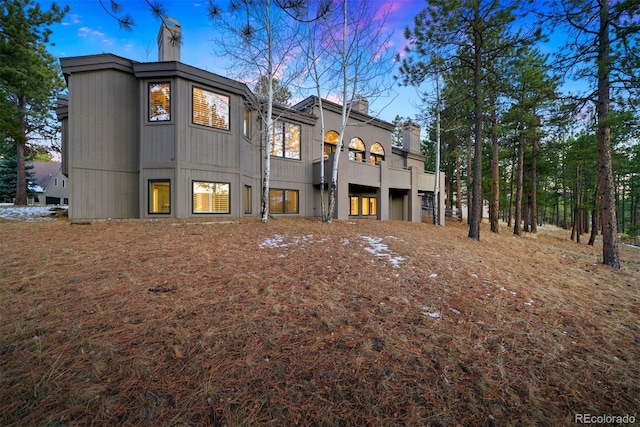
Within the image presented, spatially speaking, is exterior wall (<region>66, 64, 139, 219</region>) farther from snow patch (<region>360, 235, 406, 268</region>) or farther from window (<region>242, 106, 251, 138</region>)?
snow patch (<region>360, 235, 406, 268</region>)

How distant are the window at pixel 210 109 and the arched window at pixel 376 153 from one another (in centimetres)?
1025

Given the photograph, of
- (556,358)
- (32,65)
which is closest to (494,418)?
(556,358)

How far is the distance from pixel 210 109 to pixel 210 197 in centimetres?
381

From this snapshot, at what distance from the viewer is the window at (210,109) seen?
1084 cm

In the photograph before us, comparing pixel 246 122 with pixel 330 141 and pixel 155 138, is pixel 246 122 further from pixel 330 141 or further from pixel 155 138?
pixel 330 141

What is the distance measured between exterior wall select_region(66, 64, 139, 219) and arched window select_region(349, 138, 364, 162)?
11.6 m

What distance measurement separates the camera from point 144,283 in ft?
12.8

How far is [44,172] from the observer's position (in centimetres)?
3656

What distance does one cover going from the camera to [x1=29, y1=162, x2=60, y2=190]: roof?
34562 millimetres

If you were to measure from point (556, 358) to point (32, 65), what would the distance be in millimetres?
19291

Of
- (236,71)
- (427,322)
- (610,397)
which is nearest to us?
(610,397)

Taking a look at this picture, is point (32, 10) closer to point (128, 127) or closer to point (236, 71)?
point (128, 127)

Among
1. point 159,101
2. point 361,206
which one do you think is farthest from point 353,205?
point 159,101

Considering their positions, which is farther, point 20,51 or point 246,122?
point 246,122
